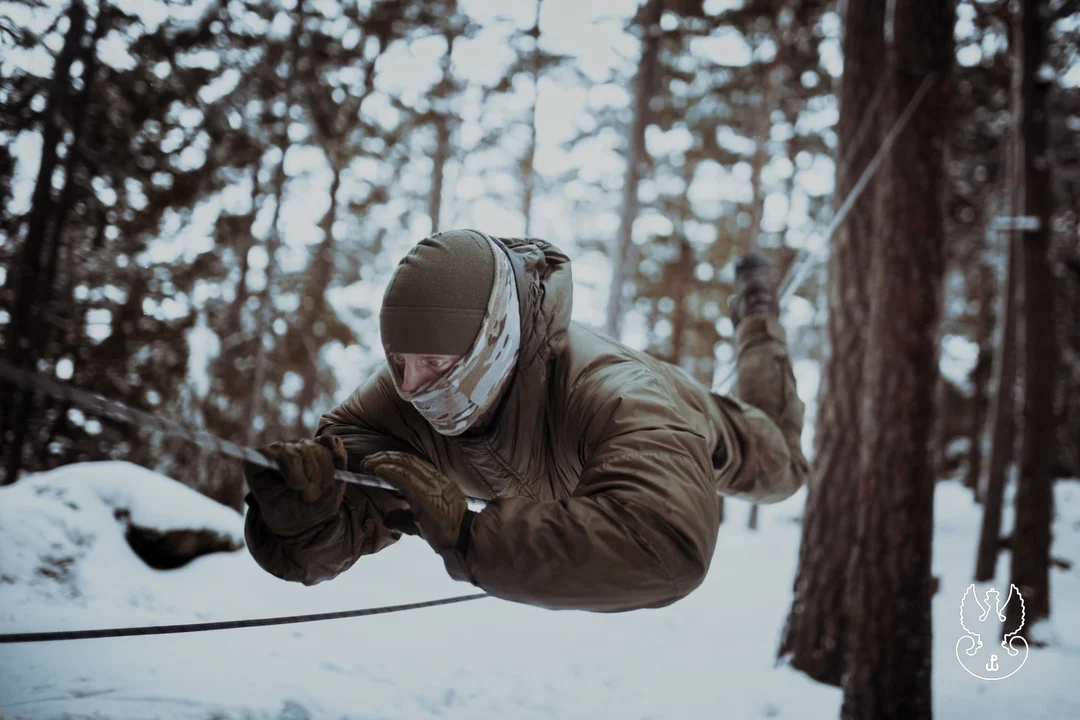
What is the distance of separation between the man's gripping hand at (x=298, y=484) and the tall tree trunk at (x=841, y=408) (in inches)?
178

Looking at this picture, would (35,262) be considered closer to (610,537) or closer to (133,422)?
(133,422)

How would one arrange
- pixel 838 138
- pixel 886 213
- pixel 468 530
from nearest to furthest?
pixel 468 530 → pixel 886 213 → pixel 838 138

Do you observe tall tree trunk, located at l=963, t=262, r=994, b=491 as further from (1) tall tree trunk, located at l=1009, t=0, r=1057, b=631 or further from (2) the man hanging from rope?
(2) the man hanging from rope

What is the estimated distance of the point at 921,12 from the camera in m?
4.49

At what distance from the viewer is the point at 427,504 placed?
1.60m

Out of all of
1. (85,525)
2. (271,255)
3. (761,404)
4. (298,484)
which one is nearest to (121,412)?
(298,484)

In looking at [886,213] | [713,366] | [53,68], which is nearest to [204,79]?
[53,68]

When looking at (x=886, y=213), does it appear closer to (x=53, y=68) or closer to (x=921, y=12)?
(x=921, y=12)

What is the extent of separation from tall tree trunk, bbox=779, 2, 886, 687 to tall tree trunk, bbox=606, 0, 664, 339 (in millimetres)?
4019

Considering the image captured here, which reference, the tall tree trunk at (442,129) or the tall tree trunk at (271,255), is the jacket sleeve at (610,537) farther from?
the tall tree trunk at (442,129)

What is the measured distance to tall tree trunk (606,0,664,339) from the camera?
9.65 m

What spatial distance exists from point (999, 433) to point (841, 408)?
459 cm

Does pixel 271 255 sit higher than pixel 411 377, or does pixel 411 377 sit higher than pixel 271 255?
pixel 271 255

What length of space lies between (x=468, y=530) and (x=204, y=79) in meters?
7.52
